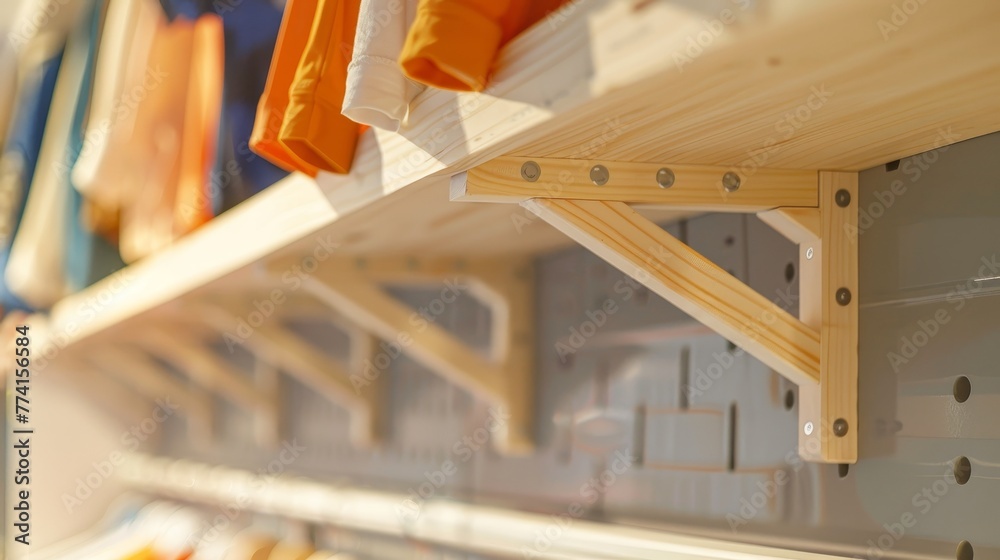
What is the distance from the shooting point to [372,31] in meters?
0.66

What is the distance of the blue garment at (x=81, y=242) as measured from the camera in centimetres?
214

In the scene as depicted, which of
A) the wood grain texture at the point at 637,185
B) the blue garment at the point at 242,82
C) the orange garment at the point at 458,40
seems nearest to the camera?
the orange garment at the point at 458,40

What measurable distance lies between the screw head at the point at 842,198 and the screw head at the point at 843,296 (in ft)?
0.23

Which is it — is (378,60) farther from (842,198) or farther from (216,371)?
(216,371)

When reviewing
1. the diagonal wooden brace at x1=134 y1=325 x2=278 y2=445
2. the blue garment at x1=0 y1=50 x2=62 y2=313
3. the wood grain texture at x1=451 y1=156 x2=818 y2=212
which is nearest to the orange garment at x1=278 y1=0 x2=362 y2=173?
the wood grain texture at x1=451 y1=156 x2=818 y2=212

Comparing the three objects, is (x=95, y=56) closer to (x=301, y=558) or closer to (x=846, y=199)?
(x=301, y=558)

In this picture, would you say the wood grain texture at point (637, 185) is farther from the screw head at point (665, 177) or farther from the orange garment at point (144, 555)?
the orange garment at point (144, 555)

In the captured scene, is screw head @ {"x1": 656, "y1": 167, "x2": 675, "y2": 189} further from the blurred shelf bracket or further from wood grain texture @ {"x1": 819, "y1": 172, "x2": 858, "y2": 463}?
the blurred shelf bracket

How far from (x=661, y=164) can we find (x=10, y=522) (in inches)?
96.5

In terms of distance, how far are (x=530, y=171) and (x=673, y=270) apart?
0.45 ft

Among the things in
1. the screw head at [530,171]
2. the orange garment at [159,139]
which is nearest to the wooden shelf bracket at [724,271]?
the screw head at [530,171]

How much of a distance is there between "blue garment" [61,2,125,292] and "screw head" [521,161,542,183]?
1.67 m

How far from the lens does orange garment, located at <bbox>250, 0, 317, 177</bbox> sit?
88 centimetres

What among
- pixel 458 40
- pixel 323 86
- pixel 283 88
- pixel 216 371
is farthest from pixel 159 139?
pixel 458 40
